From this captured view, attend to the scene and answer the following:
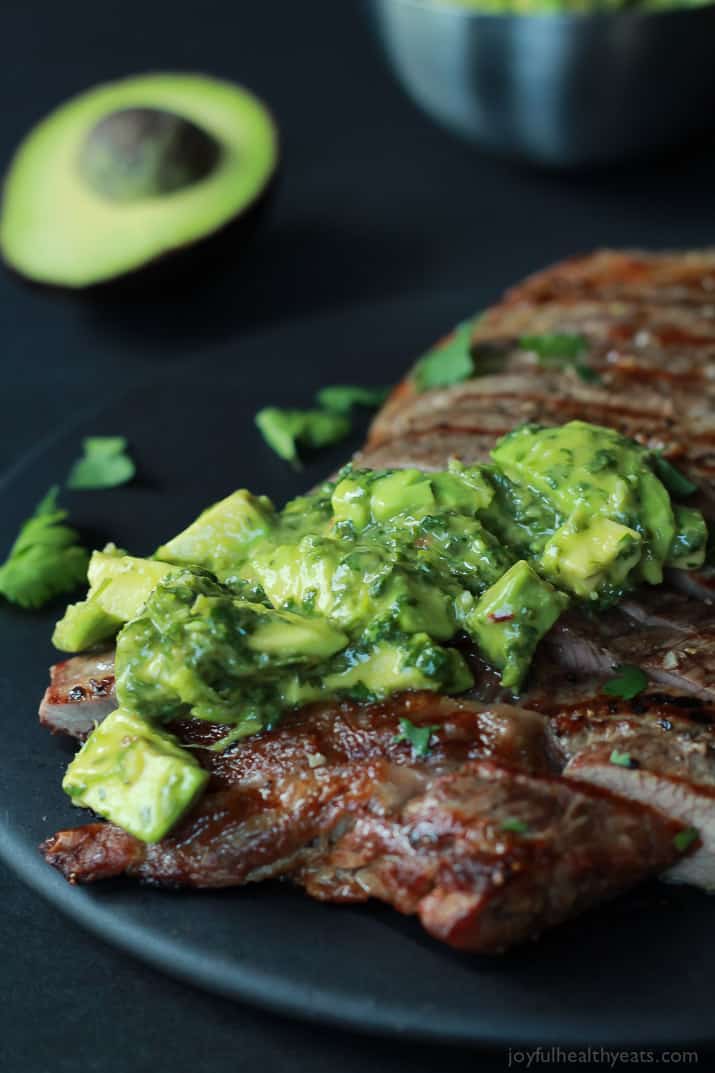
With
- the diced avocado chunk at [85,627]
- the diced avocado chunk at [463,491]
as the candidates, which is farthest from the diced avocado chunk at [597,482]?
the diced avocado chunk at [85,627]

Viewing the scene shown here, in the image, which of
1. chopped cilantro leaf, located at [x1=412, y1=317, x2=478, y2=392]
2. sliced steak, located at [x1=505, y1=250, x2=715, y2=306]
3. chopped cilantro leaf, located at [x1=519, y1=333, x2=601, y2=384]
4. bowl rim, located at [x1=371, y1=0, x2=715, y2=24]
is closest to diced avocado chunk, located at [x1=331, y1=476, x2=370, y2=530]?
chopped cilantro leaf, located at [x1=412, y1=317, x2=478, y2=392]

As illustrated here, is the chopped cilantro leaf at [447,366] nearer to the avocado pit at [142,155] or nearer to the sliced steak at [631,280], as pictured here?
the sliced steak at [631,280]

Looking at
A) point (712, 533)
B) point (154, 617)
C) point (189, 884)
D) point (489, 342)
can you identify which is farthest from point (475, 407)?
point (189, 884)

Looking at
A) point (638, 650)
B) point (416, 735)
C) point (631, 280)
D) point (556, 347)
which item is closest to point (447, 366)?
point (556, 347)

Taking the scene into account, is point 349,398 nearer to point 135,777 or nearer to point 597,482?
point 597,482

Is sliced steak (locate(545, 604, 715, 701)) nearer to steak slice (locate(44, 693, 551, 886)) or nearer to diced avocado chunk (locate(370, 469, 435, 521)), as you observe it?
steak slice (locate(44, 693, 551, 886))

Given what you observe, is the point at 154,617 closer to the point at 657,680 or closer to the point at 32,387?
the point at 657,680
